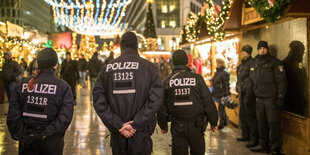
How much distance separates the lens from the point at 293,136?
641cm

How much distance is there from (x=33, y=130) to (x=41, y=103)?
1.06 ft

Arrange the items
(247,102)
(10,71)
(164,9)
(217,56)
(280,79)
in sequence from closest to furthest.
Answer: (280,79), (247,102), (217,56), (10,71), (164,9)

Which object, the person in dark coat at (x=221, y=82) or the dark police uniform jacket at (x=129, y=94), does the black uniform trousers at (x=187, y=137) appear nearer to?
the dark police uniform jacket at (x=129, y=94)

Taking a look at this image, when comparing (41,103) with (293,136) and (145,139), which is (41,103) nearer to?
(145,139)

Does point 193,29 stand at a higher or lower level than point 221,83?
higher

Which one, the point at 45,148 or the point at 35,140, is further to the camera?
the point at 45,148

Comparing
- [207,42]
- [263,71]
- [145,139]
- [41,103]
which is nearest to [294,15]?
[263,71]

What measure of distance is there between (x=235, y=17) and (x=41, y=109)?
6427 millimetres

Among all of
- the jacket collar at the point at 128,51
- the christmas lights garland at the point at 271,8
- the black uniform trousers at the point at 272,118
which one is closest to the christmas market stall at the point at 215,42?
the christmas lights garland at the point at 271,8

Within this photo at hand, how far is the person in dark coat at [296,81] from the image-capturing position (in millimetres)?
6027

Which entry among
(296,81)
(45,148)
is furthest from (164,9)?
(45,148)

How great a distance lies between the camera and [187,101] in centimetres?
448

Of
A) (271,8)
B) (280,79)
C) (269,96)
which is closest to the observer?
(271,8)

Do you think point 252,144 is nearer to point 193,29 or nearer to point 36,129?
point 36,129
